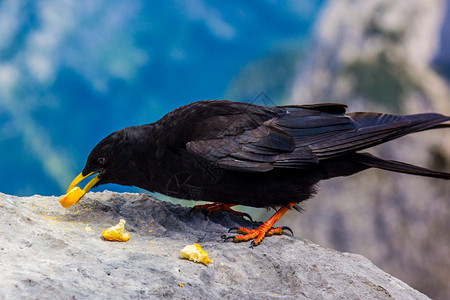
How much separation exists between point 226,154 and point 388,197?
8.81 feet

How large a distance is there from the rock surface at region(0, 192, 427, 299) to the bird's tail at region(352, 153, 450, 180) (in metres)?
0.73

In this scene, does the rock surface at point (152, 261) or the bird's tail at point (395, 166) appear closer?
the rock surface at point (152, 261)

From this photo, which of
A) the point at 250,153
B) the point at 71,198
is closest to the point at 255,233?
the point at 250,153

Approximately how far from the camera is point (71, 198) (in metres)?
3.60

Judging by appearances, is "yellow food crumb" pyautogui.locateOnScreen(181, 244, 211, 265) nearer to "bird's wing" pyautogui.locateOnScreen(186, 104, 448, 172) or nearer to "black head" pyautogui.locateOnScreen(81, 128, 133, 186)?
"bird's wing" pyautogui.locateOnScreen(186, 104, 448, 172)

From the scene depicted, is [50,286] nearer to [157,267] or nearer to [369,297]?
[157,267]

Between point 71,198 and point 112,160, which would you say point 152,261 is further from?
point 112,160

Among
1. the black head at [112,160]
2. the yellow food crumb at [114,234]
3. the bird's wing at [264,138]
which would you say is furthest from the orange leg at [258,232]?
the black head at [112,160]

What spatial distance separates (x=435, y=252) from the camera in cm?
527

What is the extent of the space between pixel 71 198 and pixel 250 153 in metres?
1.39

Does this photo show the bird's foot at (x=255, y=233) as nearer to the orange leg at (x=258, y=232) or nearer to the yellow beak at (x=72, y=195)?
the orange leg at (x=258, y=232)

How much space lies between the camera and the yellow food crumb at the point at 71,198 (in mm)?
3592

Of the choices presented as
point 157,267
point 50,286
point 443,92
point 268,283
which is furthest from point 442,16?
point 50,286

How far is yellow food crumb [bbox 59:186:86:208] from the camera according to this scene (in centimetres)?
359
